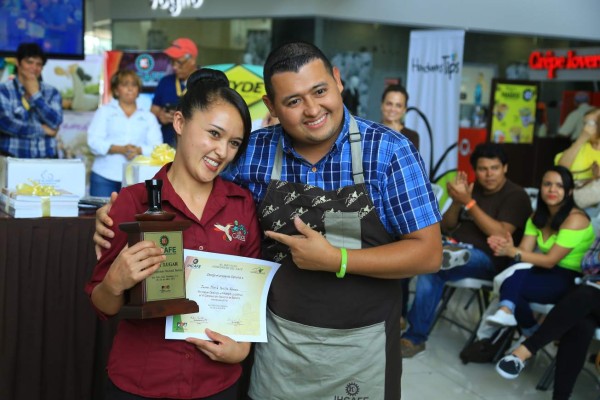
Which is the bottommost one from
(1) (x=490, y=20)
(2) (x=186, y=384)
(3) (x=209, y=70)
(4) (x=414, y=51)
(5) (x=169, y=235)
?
(2) (x=186, y=384)

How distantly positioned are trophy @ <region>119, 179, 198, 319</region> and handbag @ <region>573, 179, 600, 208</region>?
4098 mm

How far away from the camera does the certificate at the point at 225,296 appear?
5.74 feet

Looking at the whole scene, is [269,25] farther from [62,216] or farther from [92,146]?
[62,216]

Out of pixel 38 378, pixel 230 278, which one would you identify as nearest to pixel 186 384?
pixel 230 278

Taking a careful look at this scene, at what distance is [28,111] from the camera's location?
17.5ft

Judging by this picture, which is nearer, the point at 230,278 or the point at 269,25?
the point at 230,278

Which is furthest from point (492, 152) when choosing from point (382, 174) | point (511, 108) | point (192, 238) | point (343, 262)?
point (192, 238)

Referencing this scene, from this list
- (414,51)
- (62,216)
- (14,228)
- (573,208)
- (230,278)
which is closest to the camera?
(230,278)

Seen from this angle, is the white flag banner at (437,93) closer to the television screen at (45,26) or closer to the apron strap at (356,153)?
the television screen at (45,26)

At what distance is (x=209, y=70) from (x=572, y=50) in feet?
30.8

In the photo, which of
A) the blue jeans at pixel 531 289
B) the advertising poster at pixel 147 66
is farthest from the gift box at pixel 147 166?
the advertising poster at pixel 147 66

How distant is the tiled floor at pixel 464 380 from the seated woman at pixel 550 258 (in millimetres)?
338

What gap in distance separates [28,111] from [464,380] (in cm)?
360

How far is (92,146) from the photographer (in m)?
4.99
